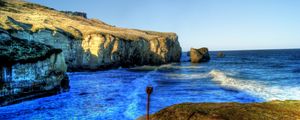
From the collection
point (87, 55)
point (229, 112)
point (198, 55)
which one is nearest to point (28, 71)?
point (229, 112)

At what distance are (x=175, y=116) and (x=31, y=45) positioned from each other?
26.5 m

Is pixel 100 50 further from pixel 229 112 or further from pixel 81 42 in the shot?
pixel 229 112

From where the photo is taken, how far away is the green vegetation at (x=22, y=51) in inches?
974

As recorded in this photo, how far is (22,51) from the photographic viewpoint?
2736cm

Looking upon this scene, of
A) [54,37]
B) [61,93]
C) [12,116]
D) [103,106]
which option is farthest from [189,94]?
[54,37]

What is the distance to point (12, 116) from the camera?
1897 centimetres

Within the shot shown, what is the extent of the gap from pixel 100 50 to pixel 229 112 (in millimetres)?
56510

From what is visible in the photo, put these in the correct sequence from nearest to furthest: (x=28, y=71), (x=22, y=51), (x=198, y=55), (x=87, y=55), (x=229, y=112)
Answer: (x=229, y=112), (x=28, y=71), (x=22, y=51), (x=87, y=55), (x=198, y=55)

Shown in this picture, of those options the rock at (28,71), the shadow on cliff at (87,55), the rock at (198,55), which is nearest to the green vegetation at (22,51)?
the rock at (28,71)

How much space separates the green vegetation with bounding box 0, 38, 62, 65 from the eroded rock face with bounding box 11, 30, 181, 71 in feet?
51.5

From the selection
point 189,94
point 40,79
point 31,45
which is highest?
point 31,45

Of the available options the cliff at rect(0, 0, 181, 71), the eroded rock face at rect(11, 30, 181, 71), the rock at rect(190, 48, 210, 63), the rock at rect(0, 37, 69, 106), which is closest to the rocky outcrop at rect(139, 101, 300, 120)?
the rock at rect(0, 37, 69, 106)

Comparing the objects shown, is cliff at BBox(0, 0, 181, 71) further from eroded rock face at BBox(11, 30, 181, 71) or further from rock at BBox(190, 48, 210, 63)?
rock at BBox(190, 48, 210, 63)

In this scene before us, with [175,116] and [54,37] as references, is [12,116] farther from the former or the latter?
[54,37]
